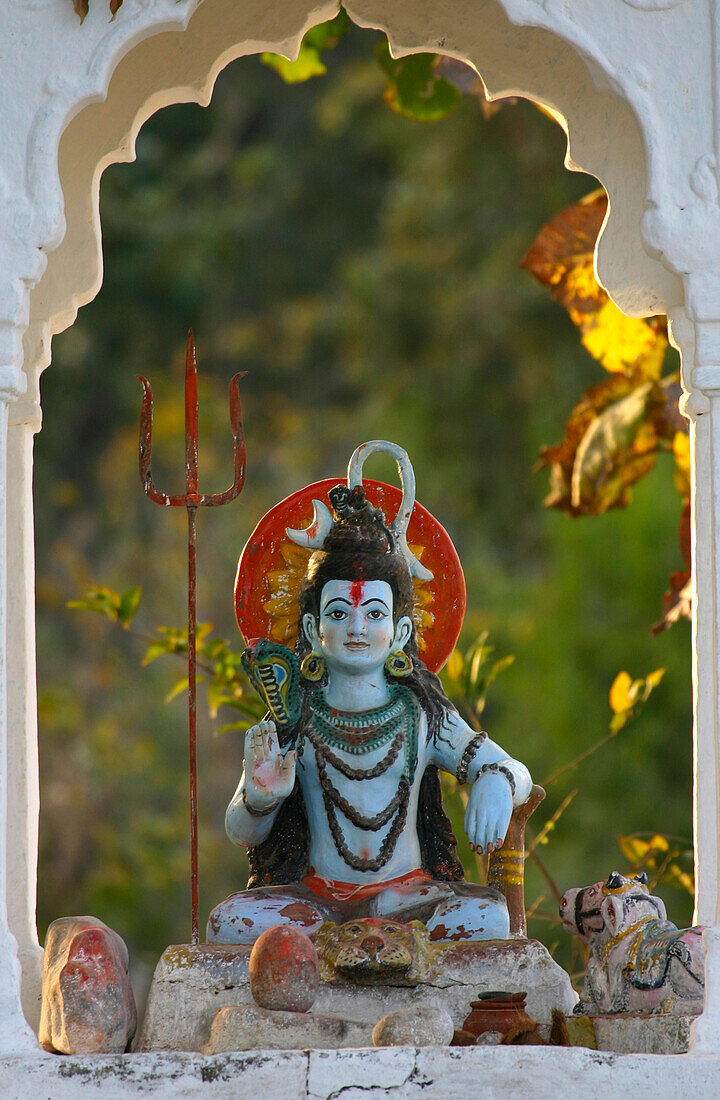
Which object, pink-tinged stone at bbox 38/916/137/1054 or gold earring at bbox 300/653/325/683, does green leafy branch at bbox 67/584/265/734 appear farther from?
pink-tinged stone at bbox 38/916/137/1054

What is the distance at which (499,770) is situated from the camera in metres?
3.34

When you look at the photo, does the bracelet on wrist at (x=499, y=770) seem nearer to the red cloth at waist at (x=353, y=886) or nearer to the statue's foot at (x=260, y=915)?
the red cloth at waist at (x=353, y=886)

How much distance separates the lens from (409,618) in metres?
3.59

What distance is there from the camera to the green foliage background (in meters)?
7.87

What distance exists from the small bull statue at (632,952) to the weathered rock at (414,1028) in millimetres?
465

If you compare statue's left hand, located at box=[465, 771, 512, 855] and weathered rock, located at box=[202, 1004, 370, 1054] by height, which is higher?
statue's left hand, located at box=[465, 771, 512, 855]

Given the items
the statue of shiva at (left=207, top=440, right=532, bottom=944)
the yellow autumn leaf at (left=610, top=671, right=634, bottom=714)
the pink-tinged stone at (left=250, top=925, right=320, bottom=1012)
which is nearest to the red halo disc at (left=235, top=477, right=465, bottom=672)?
the statue of shiva at (left=207, top=440, right=532, bottom=944)

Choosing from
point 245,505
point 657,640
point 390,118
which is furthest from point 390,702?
point 390,118

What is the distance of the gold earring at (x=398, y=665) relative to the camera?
3521 mm

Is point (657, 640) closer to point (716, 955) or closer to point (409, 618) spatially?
point (409, 618)

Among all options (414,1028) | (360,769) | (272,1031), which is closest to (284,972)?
(272,1031)

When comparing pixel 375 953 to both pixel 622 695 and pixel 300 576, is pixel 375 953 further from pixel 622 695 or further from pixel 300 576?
pixel 622 695

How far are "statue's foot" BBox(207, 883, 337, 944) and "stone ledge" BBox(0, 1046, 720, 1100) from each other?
583 mm

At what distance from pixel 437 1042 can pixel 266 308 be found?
6.41 metres
